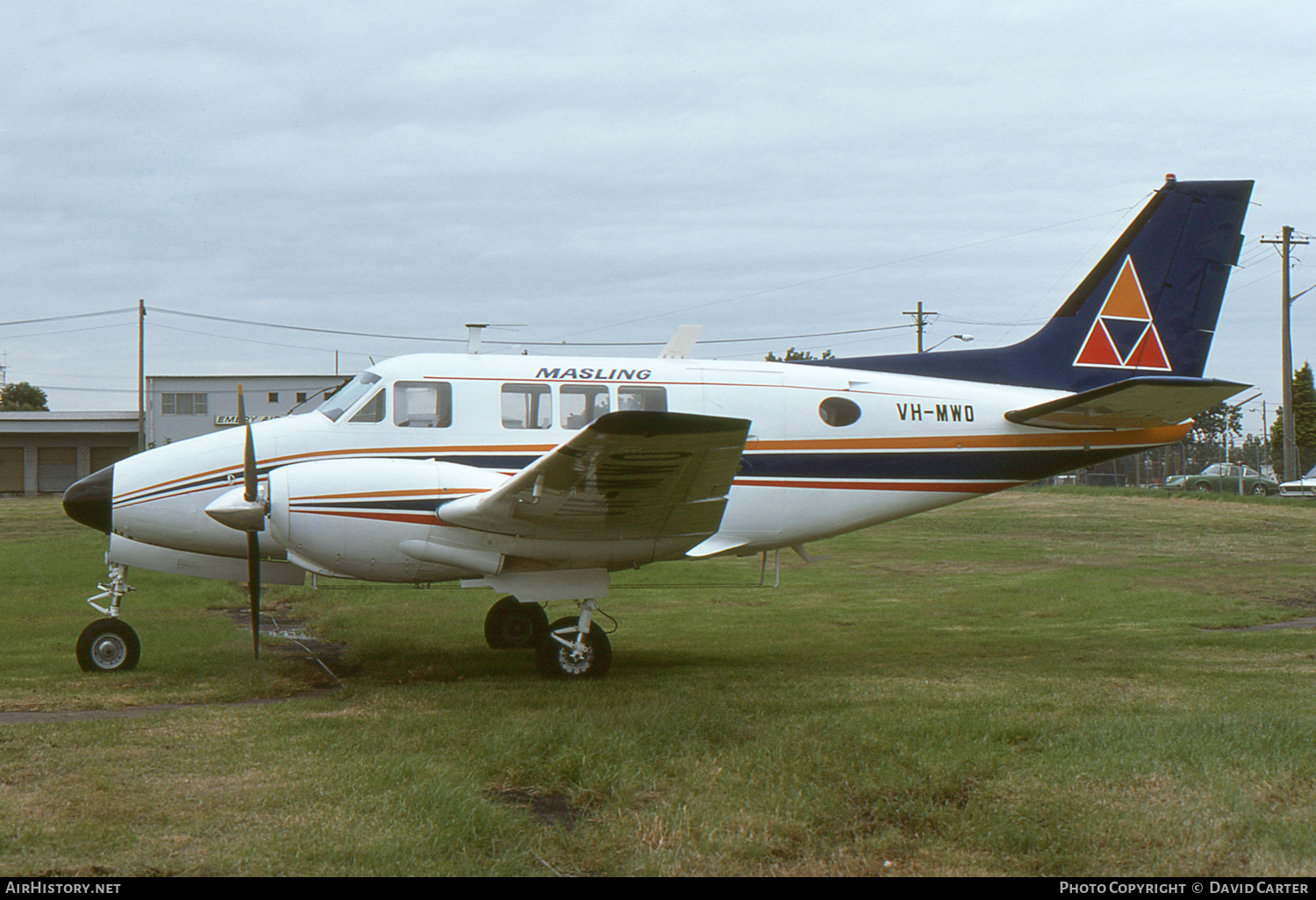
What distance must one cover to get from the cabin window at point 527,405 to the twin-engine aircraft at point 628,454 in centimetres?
2

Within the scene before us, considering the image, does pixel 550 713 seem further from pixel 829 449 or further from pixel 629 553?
pixel 829 449

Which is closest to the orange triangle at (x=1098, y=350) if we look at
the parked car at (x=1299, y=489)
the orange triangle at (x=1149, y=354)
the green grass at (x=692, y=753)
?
the orange triangle at (x=1149, y=354)

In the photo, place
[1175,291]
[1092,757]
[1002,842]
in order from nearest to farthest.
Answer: [1002,842]
[1092,757]
[1175,291]

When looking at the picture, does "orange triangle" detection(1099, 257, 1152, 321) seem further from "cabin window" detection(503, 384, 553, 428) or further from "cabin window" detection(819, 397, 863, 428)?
"cabin window" detection(503, 384, 553, 428)

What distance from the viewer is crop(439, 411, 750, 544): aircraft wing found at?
7910mm

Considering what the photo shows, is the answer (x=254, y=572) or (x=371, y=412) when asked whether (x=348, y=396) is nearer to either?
(x=371, y=412)

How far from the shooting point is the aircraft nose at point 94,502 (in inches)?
386

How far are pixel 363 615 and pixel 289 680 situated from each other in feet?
17.0

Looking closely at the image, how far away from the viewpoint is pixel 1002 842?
5160 millimetres

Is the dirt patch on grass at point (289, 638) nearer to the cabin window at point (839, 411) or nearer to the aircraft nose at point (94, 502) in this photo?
the aircraft nose at point (94, 502)

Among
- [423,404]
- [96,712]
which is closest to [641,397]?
[423,404]

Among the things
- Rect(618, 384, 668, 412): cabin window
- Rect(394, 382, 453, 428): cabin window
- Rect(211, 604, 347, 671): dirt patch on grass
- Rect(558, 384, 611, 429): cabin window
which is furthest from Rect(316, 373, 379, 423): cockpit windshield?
Rect(211, 604, 347, 671): dirt patch on grass
